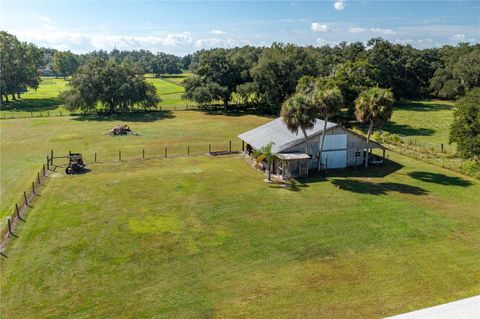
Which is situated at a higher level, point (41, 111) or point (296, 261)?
point (41, 111)

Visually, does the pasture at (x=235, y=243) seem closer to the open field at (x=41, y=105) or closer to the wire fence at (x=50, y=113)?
the wire fence at (x=50, y=113)

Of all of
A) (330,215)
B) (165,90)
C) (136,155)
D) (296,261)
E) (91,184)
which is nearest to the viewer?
(296,261)

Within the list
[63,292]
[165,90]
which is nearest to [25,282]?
[63,292]

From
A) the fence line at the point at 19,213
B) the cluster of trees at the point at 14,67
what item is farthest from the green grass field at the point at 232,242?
the cluster of trees at the point at 14,67

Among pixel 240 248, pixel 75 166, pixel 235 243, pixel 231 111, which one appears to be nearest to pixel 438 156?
pixel 235 243

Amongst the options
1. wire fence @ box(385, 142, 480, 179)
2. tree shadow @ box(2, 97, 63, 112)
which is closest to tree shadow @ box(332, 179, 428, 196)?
wire fence @ box(385, 142, 480, 179)

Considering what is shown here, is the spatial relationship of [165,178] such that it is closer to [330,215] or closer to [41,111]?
[330,215]

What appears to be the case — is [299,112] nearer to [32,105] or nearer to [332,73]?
[332,73]

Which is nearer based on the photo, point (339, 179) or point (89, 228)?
point (89, 228)
